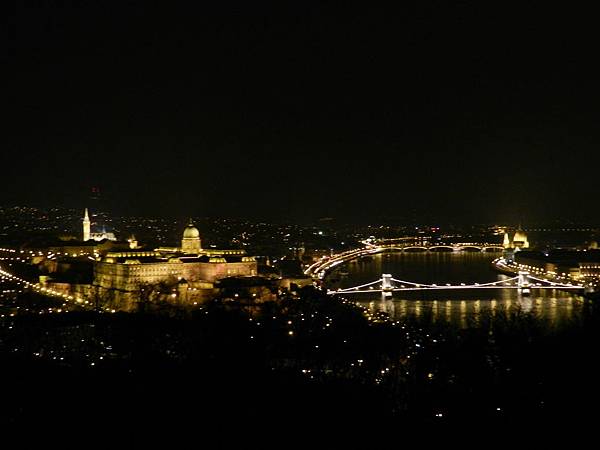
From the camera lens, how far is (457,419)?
6.75 m

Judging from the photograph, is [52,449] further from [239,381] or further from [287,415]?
[239,381]

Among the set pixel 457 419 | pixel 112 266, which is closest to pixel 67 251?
pixel 112 266

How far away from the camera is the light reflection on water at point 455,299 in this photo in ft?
52.6

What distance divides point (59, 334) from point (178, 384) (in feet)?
14.5

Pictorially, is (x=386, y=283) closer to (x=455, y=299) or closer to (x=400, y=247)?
(x=455, y=299)

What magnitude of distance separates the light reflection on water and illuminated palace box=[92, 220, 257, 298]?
3147mm

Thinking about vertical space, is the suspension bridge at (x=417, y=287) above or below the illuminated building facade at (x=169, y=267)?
below

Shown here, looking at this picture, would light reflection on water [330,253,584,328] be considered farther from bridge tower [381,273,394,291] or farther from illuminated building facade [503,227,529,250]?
illuminated building facade [503,227,529,250]

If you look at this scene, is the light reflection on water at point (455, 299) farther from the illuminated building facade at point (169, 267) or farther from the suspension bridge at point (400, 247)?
the suspension bridge at point (400, 247)

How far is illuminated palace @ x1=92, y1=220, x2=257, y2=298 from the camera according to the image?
20103 mm

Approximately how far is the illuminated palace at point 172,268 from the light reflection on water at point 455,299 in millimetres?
3147

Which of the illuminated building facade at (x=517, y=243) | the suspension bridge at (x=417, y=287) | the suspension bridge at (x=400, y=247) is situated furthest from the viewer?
the illuminated building facade at (x=517, y=243)

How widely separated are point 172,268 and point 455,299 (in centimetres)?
669

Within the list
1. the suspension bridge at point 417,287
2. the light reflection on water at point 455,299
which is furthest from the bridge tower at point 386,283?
the light reflection on water at point 455,299
